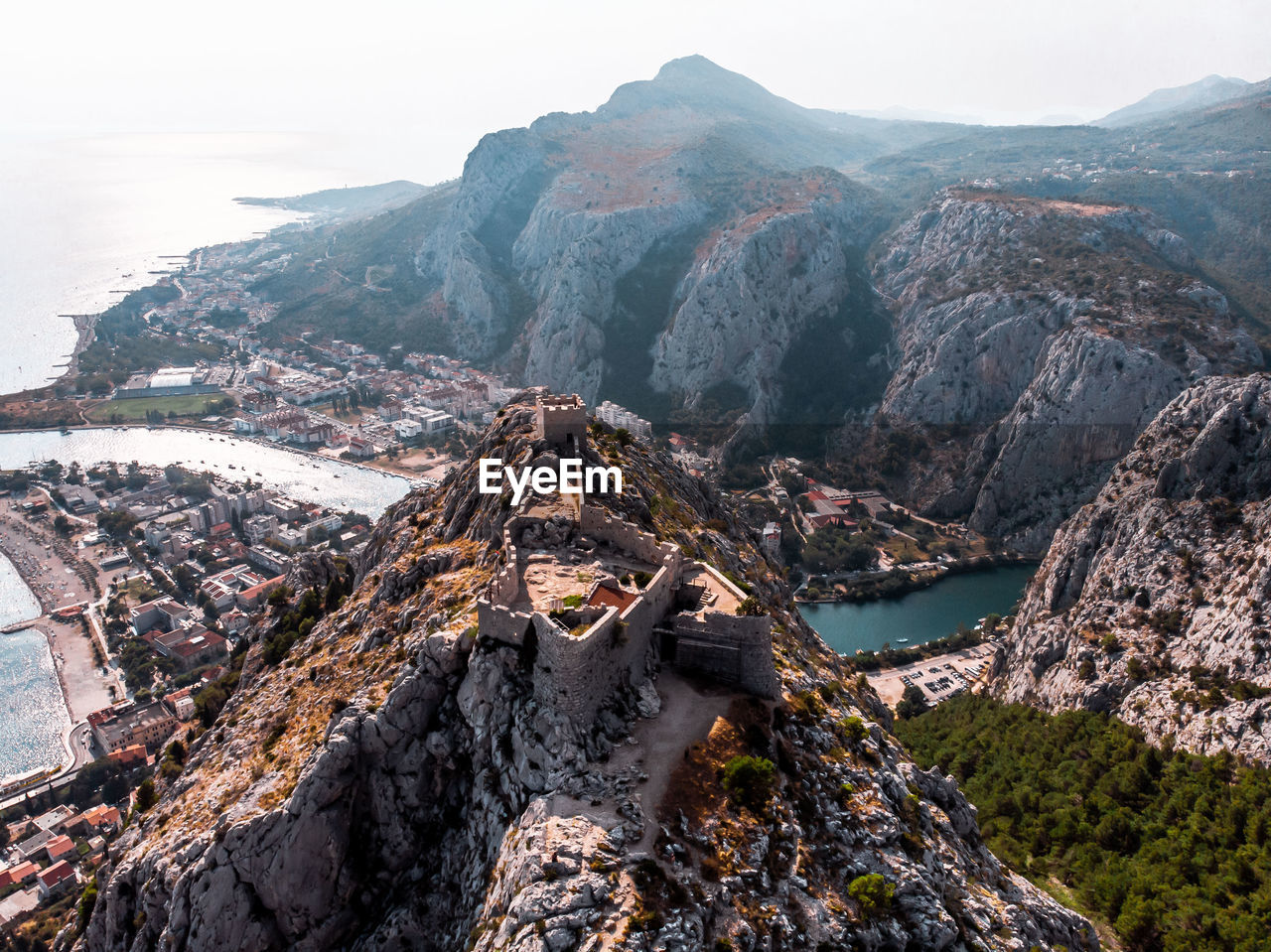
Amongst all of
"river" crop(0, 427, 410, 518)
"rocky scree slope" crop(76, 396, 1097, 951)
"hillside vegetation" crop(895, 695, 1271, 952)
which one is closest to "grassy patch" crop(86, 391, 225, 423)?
"river" crop(0, 427, 410, 518)

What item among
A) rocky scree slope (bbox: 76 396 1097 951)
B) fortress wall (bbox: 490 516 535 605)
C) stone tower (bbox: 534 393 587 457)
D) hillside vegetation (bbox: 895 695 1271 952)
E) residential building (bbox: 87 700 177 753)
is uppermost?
stone tower (bbox: 534 393 587 457)

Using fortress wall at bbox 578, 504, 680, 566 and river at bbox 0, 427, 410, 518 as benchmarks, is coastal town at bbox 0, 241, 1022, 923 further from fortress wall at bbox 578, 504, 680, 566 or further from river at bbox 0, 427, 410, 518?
fortress wall at bbox 578, 504, 680, 566

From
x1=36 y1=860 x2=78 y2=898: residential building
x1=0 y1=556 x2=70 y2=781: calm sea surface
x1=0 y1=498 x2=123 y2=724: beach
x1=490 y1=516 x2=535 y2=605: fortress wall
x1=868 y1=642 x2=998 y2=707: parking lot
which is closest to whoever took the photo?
x1=490 y1=516 x2=535 y2=605: fortress wall

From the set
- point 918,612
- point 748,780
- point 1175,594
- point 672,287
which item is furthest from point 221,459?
point 748,780

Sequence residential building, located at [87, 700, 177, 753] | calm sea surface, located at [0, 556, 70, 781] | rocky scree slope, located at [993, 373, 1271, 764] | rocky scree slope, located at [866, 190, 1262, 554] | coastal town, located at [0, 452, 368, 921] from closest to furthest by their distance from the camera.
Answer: rocky scree slope, located at [993, 373, 1271, 764] < coastal town, located at [0, 452, 368, 921] < residential building, located at [87, 700, 177, 753] < calm sea surface, located at [0, 556, 70, 781] < rocky scree slope, located at [866, 190, 1262, 554]

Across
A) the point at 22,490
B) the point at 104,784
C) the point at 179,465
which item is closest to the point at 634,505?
the point at 104,784

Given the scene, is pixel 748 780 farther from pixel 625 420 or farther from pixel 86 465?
pixel 86 465
